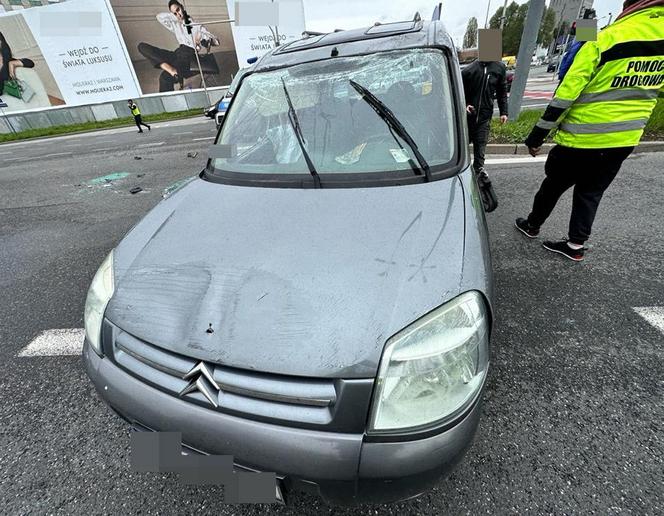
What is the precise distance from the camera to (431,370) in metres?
1.02

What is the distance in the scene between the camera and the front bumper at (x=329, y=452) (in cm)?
95

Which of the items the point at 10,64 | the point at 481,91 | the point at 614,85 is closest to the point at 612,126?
the point at 614,85

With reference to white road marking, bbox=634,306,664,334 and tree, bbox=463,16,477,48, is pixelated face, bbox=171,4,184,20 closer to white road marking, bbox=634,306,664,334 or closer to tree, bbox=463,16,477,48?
white road marking, bbox=634,306,664,334

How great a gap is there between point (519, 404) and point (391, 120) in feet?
5.61

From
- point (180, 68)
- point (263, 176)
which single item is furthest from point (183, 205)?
point (180, 68)

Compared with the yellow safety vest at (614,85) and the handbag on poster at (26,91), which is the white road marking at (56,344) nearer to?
the yellow safety vest at (614,85)

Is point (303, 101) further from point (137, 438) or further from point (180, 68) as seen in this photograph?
point (180, 68)

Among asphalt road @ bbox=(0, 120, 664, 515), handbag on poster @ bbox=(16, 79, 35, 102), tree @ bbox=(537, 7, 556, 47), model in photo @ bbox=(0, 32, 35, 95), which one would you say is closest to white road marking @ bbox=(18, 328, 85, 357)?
asphalt road @ bbox=(0, 120, 664, 515)

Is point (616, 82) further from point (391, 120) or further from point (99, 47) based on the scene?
point (99, 47)

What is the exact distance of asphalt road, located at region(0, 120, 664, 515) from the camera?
139cm

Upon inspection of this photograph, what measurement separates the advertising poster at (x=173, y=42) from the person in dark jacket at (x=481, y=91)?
27670 mm

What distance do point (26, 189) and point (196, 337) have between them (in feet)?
28.1

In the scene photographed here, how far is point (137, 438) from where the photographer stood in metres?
1.19

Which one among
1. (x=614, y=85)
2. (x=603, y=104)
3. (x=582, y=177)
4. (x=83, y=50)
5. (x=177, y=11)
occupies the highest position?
(x=177, y=11)
